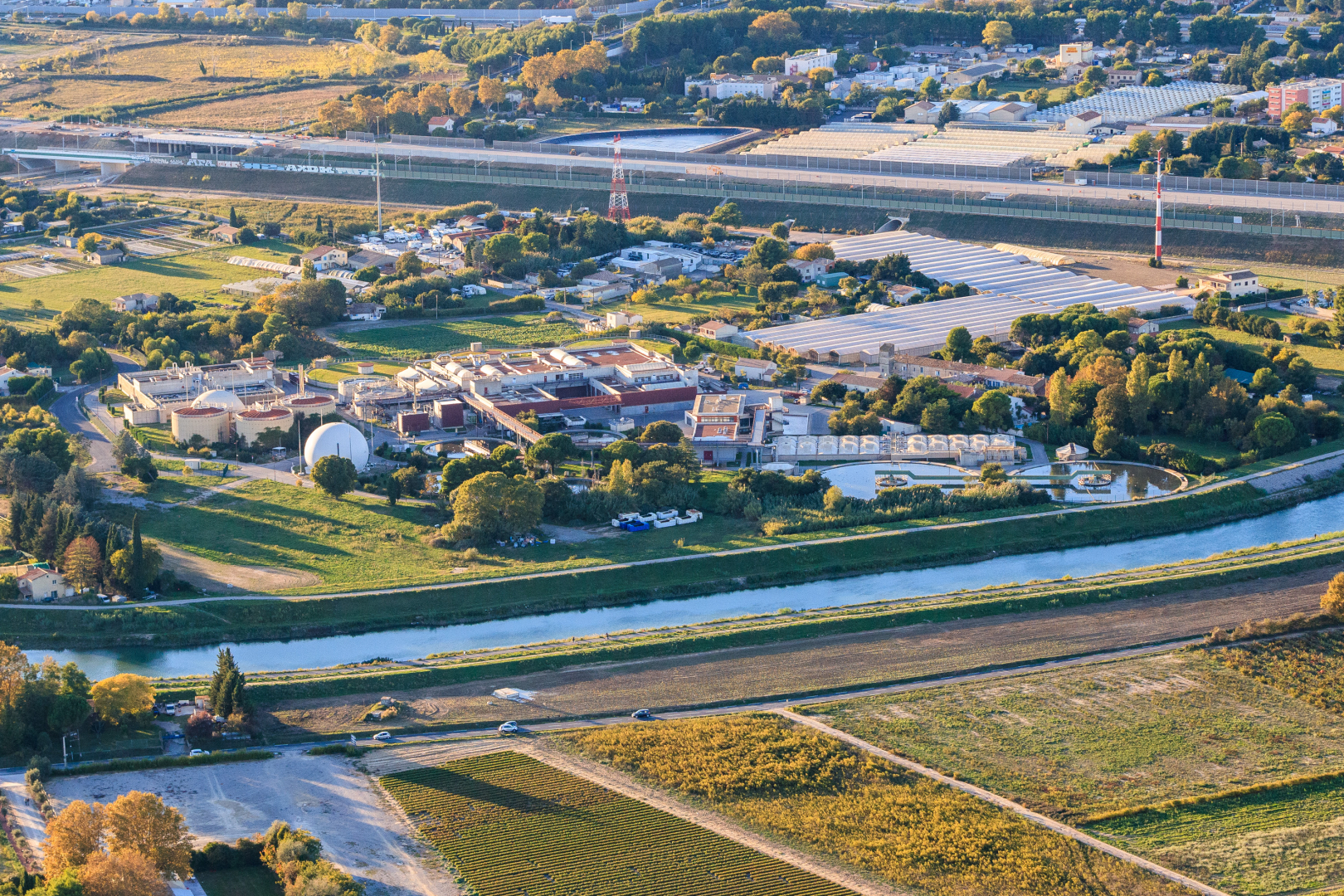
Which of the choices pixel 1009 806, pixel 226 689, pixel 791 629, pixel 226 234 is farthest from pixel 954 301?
pixel 226 689

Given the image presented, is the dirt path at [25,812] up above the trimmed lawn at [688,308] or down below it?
below

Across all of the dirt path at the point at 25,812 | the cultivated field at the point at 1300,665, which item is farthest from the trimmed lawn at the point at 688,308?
the dirt path at the point at 25,812

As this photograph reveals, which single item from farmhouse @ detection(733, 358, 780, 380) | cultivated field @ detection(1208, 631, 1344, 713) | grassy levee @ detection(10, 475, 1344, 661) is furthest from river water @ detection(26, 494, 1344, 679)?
farmhouse @ detection(733, 358, 780, 380)

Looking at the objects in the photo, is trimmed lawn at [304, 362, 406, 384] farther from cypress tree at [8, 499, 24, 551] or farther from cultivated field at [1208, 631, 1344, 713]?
cultivated field at [1208, 631, 1344, 713]

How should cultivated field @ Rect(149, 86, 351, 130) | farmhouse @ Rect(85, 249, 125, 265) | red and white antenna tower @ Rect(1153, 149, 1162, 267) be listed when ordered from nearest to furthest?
red and white antenna tower @ Rect(1153, 149, 1162, 267)
farmhouse @ Rect(85, 249, 125, 265)
cultivated field @ Rect(149, 86, 351, 130)

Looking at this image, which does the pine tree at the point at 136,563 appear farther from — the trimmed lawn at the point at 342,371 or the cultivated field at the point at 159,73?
the cultivated field at the point at 159,73

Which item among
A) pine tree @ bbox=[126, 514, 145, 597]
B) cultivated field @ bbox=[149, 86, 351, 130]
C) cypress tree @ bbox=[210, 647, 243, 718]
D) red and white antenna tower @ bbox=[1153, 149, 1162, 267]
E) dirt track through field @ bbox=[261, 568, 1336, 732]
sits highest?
cultivated field @ bbox=[149, 86, 351, 130]

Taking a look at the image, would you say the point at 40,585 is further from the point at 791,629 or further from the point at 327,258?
the point at 327,258
